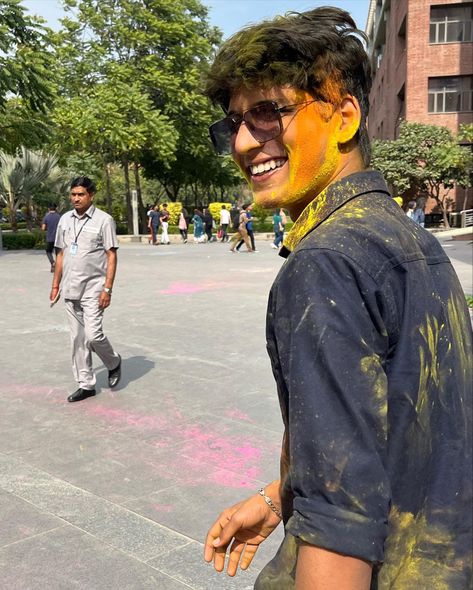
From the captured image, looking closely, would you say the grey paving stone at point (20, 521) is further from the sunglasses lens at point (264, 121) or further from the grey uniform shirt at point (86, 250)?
the sunglasses lens at point (264, 121)

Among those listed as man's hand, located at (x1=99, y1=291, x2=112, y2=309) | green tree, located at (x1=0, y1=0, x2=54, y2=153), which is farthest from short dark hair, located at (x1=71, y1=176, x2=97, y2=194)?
green tree, located at (x1=0, y1=0, x2=54, y2=153)

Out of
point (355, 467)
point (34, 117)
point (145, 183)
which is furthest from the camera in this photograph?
point (145, 183)

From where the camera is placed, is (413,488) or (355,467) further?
(413,488)

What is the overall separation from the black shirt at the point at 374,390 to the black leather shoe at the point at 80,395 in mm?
4780

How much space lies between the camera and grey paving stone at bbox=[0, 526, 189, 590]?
295 cm

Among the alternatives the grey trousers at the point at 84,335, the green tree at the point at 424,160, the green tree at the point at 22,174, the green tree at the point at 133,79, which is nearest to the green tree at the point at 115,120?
the green tree at the point at 133,79

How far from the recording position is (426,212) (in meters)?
37.4

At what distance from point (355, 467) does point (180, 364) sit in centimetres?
604

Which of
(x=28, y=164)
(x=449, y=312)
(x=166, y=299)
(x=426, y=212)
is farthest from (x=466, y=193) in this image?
(x=449, y=312)

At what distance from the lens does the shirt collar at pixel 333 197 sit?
1.16 meters

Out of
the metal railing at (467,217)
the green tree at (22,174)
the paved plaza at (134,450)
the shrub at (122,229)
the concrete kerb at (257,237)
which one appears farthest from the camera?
the shrub at (122,229)

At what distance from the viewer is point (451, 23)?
116 ft

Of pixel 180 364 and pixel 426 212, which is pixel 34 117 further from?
pixel 426 212

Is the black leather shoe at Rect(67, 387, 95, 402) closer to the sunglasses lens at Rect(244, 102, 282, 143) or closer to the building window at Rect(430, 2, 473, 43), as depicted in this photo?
the sunglasses lens at Rect(244, 102, 282, 143)
